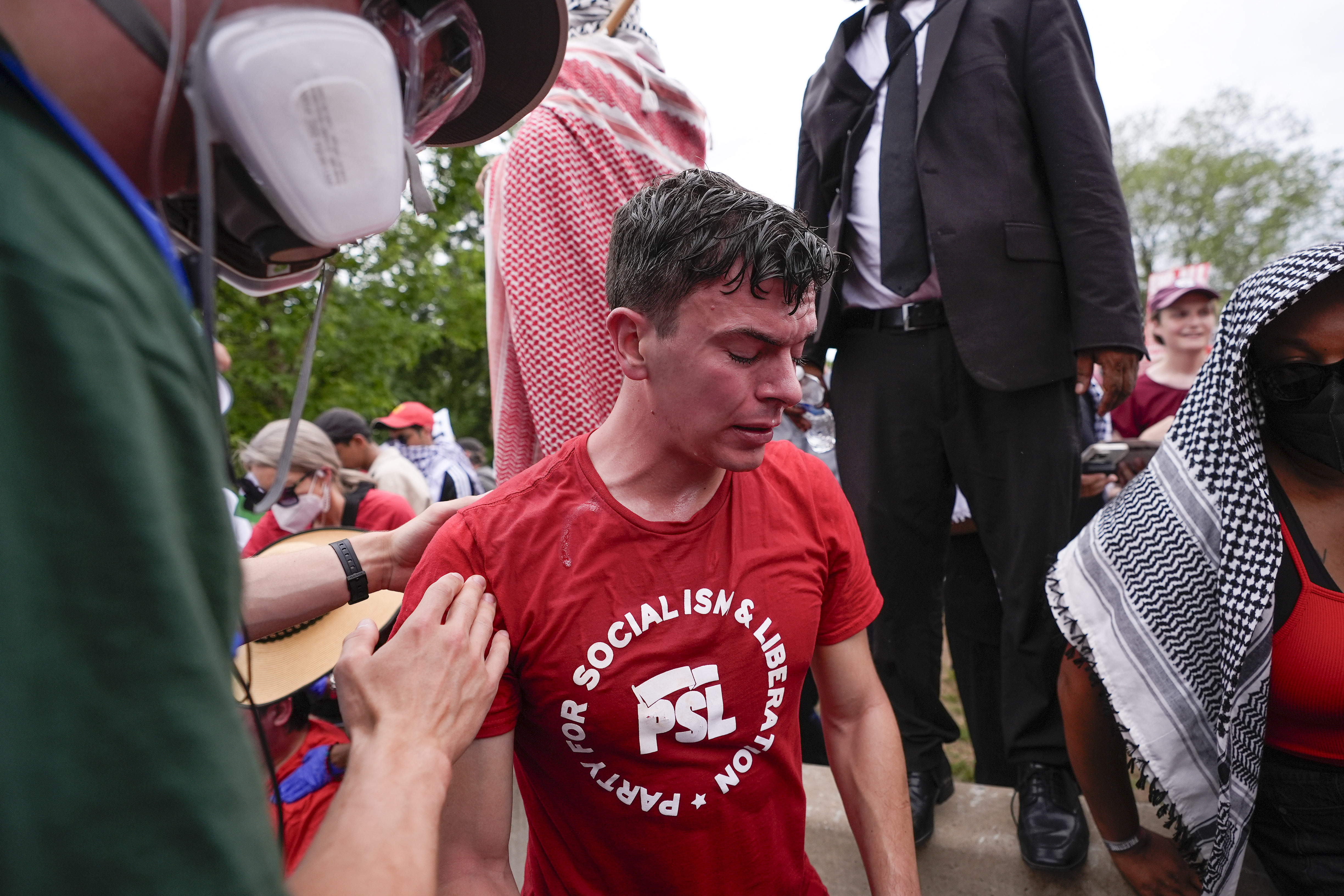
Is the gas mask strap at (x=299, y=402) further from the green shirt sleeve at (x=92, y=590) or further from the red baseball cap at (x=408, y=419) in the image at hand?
the red baseball cap at (x=408, y=419)

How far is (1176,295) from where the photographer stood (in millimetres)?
4910

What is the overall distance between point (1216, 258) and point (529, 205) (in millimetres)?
32042

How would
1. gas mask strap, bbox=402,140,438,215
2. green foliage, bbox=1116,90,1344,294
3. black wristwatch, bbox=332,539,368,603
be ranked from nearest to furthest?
gas mask strap, bbox=402,140,438,215 → black wristwatch, bbox=332,539,368,603 → green foliage, bbox=1116,90,1344,294

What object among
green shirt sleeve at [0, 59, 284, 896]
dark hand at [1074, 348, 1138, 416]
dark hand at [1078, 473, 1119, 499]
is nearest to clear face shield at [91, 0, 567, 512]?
green shirt sleeve at [0, 59, 284, 896]

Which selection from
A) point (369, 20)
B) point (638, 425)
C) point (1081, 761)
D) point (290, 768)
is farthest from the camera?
point (290, 768)

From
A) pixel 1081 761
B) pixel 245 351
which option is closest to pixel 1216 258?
pixel 245 351

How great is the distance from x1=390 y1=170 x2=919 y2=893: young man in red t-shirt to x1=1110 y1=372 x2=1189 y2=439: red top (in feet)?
11.6

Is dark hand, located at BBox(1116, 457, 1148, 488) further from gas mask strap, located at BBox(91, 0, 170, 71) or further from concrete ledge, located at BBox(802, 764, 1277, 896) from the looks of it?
gas mask strap, located at BBox(91, 0, 170, 71)

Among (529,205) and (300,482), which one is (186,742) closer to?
(529,205)

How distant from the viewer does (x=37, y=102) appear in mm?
539

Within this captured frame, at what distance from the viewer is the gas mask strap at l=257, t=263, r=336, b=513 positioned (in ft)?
3.04

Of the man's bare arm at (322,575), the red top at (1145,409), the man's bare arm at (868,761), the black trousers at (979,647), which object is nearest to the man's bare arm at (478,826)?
the man's bare arm at (322,575)

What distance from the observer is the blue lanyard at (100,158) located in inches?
20.8

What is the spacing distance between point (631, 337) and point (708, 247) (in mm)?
248
